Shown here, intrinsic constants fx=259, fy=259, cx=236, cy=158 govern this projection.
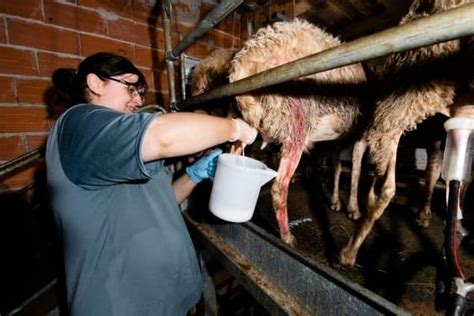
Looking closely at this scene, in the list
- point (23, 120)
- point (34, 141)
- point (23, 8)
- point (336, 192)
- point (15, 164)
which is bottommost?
point (336, 192)

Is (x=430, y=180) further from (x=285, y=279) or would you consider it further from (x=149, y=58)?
(x=149, y=58)

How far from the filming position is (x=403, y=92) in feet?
4.19

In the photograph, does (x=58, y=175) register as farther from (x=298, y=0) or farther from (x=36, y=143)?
(x=298, y=0)

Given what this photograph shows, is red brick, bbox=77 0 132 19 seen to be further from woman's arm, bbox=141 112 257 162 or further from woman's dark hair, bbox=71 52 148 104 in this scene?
woman's arm, bbox=141 112 257 162

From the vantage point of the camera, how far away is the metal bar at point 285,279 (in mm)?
822

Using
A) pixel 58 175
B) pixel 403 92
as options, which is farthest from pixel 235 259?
pixel 403 92

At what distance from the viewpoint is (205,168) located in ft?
5.21

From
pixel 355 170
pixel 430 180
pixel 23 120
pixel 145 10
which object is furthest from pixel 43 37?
pixel 430 180

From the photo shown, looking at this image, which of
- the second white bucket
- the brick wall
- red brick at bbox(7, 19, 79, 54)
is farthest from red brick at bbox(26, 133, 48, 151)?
the second white bucket

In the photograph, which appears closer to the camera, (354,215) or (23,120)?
(23,120)

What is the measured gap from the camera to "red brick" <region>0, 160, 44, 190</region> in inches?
75.4

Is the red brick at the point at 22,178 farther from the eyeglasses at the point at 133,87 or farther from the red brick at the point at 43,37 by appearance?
the eyeglasses at the point at 133,87

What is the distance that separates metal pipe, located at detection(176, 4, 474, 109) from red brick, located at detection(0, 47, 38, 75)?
7.13 ft

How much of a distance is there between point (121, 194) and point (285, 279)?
0.84 meters
